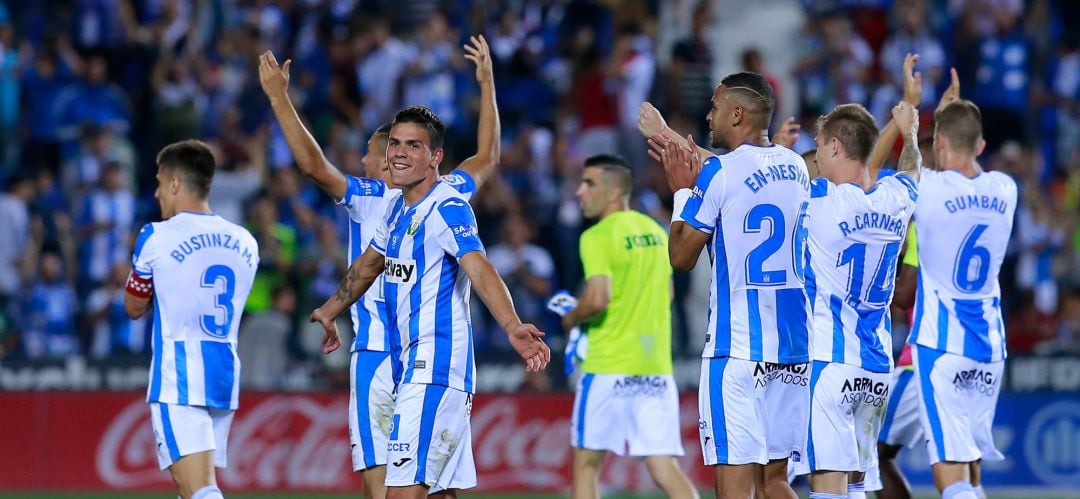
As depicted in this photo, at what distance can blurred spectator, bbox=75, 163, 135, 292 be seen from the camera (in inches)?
701

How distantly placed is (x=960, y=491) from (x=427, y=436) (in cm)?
378

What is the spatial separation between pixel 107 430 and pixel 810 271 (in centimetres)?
885

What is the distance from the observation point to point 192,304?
9.87 m

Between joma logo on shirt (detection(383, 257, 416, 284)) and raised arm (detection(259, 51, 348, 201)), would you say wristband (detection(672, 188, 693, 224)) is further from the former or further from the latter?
raised arm (detection(259, 51, 348, 201))

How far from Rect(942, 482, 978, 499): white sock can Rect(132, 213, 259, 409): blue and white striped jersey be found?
15.1ft

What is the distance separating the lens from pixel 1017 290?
18438 millimetres

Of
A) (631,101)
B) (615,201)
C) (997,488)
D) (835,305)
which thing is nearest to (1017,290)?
(997,488)

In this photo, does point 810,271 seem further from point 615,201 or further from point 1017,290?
point 1017,290

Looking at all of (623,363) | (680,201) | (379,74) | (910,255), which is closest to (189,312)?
(680,201)

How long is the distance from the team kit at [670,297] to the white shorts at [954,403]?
0.6 inches

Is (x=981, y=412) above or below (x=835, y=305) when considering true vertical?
below

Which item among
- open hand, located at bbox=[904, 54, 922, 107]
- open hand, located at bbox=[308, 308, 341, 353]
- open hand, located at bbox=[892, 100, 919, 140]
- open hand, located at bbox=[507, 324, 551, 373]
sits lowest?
open hand, located at bbox=[507, 324, 551, 373]

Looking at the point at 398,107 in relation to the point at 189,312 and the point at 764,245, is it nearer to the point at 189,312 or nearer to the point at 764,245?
the point at 189,312

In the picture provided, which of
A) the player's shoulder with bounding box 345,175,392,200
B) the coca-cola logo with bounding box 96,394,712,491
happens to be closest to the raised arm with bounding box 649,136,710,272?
the player's shoulder with bounding box 345,175,392,200
